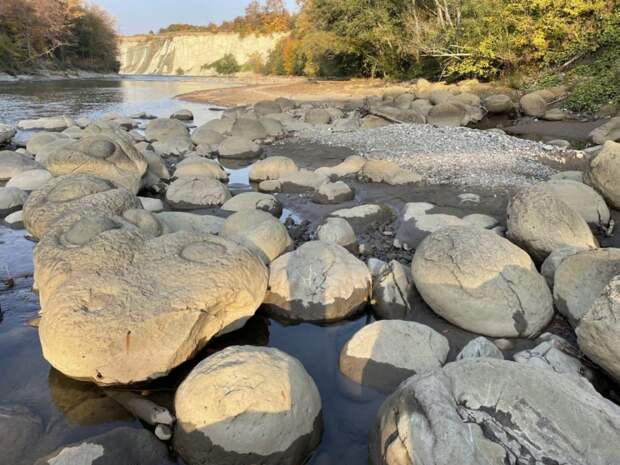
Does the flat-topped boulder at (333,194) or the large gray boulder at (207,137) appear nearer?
the flat-topped boulder at (333,194)

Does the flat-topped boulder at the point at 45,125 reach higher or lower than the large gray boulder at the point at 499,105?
lower

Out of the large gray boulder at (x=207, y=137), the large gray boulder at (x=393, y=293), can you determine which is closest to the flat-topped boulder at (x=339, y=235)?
the large gray boulder at (x=393, y=293)

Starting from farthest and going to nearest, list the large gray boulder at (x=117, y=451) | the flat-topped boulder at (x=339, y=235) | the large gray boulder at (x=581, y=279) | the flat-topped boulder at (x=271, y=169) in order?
1. the flat-topped boulder at (x=271, y=169)
2. the flat-topped boulder at (x=339, y=235)
3. the large gray boulder at (x=581, y=279)
4. the large gray boulder at (x=117, y=451)

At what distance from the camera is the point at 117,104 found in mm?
25953

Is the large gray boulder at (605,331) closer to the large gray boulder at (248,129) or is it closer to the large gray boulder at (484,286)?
the large gray boulder at (484,286)

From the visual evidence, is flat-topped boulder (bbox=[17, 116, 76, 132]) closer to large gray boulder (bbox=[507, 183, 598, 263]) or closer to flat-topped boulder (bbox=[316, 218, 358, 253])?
flat-topped boulder (bbox=[316, 218, 358, 253])

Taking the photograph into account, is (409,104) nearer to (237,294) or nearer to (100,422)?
(237,294)

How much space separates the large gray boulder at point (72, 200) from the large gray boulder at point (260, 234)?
125cm

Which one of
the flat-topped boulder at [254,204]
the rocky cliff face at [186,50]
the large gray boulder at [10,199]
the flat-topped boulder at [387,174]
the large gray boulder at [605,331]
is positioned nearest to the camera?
the large gray boulder at [605,331]

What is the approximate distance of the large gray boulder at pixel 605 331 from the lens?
3.12 meters

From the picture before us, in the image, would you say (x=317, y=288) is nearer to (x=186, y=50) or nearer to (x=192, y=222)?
(x=192, y=222)

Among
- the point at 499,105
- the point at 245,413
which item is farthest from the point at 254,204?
the point at 499,105

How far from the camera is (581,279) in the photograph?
4070 millimetres

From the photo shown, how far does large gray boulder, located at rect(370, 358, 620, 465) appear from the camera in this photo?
233 centimetres
